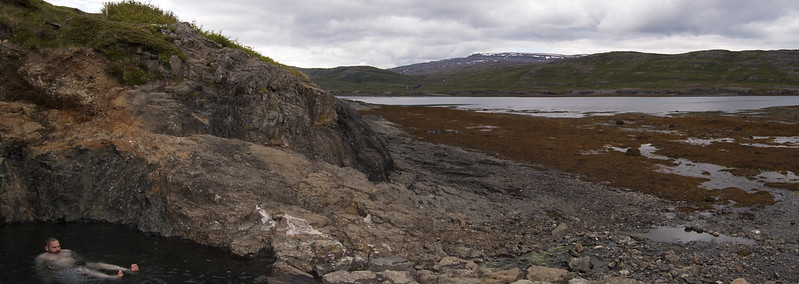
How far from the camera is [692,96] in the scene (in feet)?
600

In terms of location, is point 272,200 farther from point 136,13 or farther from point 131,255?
point 136,13

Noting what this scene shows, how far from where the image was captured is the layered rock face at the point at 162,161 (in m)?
18.6

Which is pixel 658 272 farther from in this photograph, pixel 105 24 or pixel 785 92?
pixel 785 92

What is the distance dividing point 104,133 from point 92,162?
1.44m

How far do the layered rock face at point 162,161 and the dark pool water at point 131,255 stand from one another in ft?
2.31

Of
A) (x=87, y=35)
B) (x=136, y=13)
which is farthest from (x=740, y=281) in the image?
(x=136, y=13)

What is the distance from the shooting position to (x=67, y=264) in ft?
50.3

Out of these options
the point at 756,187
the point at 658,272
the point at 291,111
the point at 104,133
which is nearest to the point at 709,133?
the point at 756,187

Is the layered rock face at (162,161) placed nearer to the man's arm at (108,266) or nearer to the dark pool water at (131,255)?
the dark pool water at (131,255)

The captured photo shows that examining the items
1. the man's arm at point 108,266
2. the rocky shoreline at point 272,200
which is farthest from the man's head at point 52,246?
the rocky shoreline at point 272,200

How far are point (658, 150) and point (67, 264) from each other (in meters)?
50.2

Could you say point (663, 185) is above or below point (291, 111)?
below

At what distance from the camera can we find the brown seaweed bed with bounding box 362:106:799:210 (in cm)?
3155

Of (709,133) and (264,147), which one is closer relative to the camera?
(264,147)
